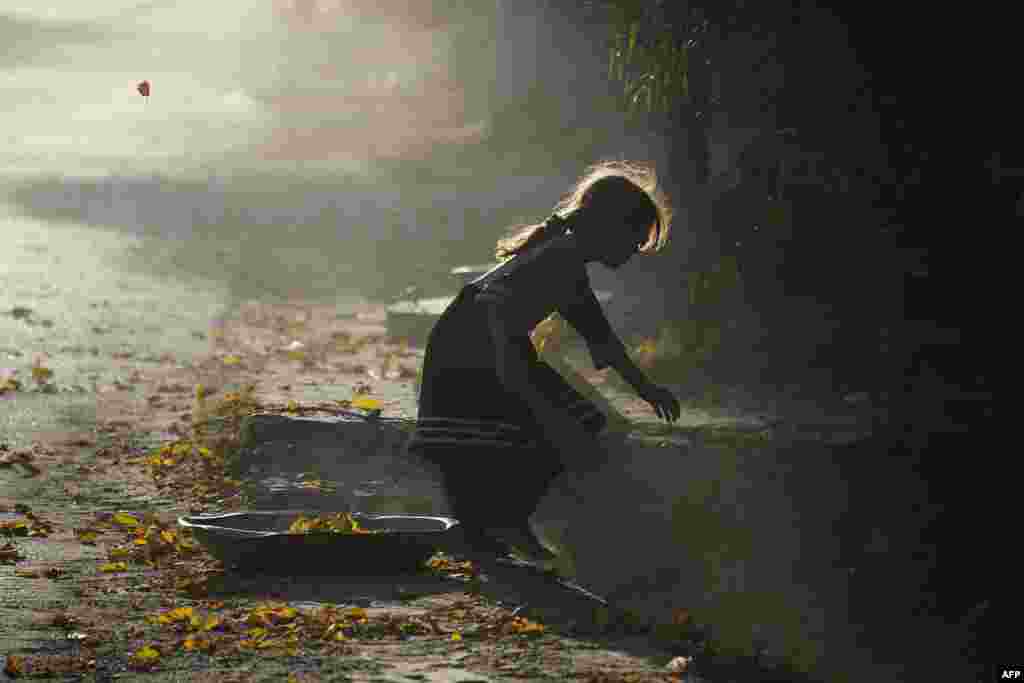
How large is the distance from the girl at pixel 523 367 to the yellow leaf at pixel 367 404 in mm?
2230

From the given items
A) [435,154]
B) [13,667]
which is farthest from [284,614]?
[435,154]

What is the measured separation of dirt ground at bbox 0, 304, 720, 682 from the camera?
180 inches

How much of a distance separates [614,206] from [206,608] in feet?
6.68

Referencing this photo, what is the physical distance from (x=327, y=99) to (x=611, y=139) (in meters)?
22.6

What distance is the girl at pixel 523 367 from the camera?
5.54 m

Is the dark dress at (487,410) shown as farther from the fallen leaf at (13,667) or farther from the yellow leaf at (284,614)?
the fallen leaf at (13,667)

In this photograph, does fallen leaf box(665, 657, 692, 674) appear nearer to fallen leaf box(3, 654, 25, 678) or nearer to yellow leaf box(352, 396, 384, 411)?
fallen leaf box(3, 654, 25, 678)

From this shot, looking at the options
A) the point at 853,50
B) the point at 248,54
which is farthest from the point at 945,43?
the point at 248,54

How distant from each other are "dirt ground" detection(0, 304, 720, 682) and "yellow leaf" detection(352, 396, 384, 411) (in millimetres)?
99

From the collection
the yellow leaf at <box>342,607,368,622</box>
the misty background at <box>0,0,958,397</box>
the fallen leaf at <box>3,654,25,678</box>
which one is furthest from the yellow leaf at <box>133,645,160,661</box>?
the misty background at <box>0,0,958,397</box>

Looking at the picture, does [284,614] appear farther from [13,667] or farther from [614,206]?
[614,206]

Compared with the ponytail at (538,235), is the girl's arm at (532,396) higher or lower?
lower

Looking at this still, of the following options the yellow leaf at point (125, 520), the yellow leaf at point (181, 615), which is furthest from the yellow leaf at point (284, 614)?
the yellow leaf at point (125, 520)

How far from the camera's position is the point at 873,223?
8.87 m
